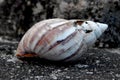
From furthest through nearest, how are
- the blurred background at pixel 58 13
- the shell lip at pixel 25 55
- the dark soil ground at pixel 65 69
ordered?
the blurred background at pixel 58 13 < the shell lip at pixel 25 55 < the dark soil ground at pixel 65 69

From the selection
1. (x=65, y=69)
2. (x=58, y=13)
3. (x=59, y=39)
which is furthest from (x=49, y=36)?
(x=58, y=13)

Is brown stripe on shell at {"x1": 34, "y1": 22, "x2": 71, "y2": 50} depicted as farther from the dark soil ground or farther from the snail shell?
the dark soil ground

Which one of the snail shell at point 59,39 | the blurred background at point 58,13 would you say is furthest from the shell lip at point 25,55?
the blurred background at point 58,13

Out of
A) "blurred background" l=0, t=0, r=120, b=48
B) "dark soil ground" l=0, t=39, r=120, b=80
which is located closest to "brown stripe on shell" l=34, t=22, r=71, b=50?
"dark soil ground" l=0, t=39, r=120, b=80

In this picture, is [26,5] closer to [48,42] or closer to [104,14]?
[104,14]

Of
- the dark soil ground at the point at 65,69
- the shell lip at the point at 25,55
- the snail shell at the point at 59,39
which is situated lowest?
the dark soil ground at the point at 65,69

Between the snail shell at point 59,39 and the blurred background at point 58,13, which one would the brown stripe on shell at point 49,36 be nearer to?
the snail shell at point 59,39

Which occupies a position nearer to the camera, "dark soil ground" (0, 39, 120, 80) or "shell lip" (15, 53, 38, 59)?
"dark soil ground" (0, 39, 120, 80)

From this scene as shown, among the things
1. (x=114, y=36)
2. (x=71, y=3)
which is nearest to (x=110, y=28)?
(x=114, y=36)

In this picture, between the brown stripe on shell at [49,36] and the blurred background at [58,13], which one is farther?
the blurred background at [58,13]
